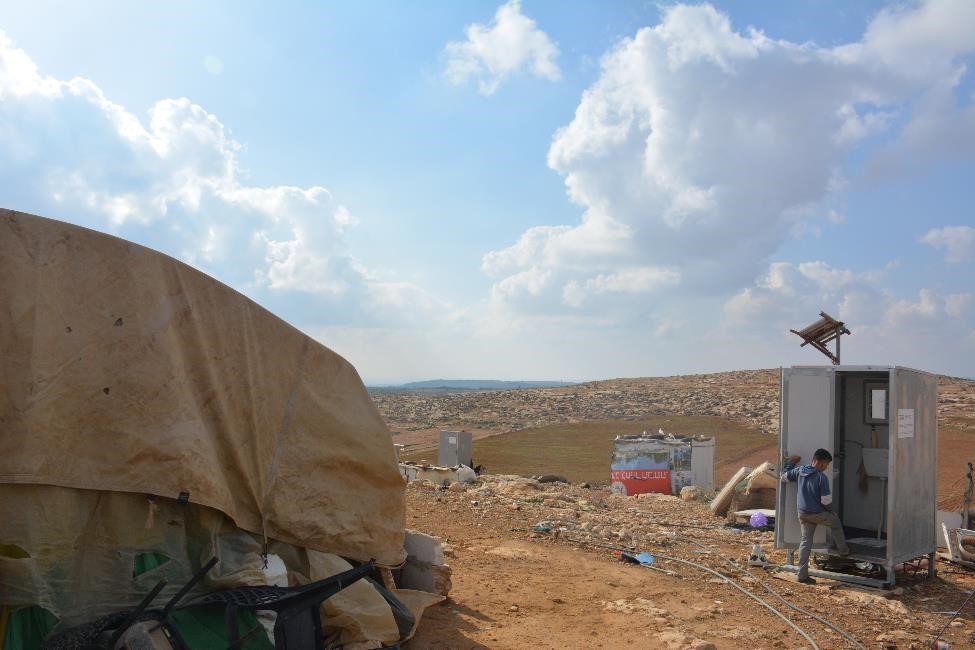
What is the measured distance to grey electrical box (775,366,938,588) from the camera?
909cm

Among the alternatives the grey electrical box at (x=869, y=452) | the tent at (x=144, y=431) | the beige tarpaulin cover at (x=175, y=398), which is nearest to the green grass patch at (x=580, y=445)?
the grey electrical box at (x=869, y=452)

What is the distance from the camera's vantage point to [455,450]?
71.1ft

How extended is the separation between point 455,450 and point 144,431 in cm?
1735

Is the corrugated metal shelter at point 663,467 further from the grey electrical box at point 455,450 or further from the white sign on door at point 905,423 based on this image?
the white sign on door at point 905,423

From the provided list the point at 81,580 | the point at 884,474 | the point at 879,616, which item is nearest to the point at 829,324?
the point at 884,474

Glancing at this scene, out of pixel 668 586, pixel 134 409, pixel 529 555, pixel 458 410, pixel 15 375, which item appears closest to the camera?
pixel 15 375

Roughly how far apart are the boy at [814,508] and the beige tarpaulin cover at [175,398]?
5.60 metres

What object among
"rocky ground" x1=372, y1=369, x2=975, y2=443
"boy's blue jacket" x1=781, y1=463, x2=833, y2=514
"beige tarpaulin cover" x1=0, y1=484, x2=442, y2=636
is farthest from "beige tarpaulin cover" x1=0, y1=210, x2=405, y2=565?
"rocky ground" x1=372, y1=369, x2=975, y2=443

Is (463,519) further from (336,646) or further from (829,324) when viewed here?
(336,646)

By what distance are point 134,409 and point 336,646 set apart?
6.93 ft

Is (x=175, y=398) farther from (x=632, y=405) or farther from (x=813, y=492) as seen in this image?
(x=632, y=405)

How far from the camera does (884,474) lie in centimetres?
1027

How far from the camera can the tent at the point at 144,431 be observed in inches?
168

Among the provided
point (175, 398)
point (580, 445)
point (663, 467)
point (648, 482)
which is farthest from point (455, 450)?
point (175, 398)
